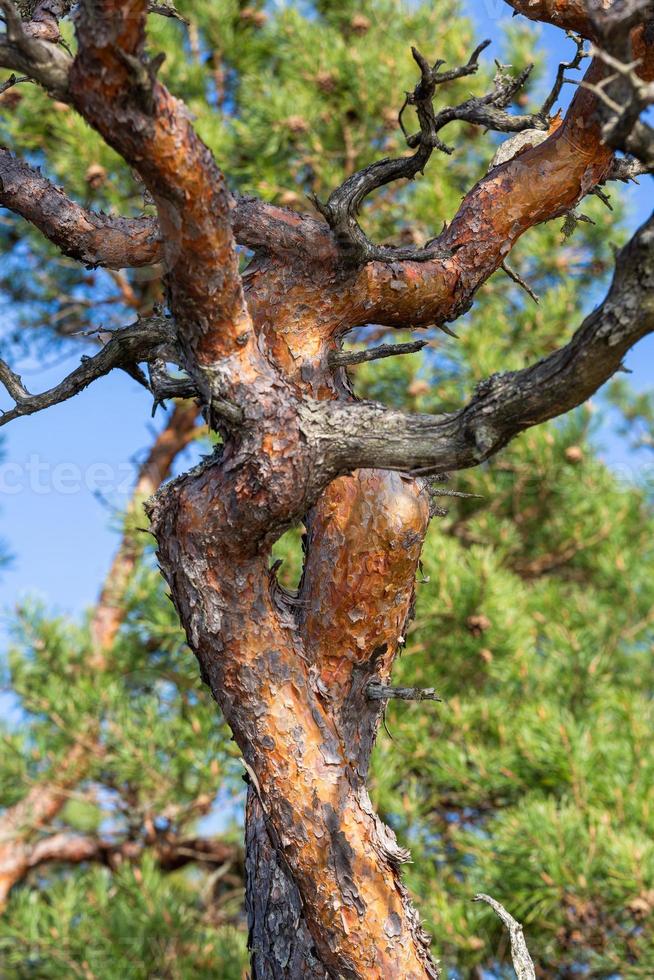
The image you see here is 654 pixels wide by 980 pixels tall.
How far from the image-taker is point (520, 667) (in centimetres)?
199

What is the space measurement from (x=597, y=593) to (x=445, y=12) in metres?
1.63

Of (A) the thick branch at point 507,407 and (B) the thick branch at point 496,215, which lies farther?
(B) the thick branch at point 496,215

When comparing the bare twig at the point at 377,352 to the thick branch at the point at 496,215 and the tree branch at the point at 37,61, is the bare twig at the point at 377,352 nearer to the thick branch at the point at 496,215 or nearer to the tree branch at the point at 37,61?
the thick branch at the point at 496,215

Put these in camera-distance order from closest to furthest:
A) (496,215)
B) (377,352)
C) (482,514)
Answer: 1. (377,352)
2. (496,215)
3. (482,514)

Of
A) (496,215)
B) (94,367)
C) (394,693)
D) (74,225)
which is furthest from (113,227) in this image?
(394,693)

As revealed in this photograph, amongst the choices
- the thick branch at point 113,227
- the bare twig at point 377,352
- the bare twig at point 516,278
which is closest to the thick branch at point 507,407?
the bare twig at point 377,352

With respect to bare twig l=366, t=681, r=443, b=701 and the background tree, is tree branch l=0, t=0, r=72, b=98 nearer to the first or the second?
bare twig l=366, t=681, r=443, b=701

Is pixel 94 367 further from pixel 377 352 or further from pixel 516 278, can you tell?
pixel 516 278

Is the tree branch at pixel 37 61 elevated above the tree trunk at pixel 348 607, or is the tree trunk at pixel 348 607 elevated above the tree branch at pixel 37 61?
the tree branch at pixel 37 61

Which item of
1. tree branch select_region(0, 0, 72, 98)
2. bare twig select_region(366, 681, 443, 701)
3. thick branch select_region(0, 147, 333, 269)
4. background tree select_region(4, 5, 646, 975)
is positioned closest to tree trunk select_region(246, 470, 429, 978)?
bare twig select_region(366, 681, 443, 701)

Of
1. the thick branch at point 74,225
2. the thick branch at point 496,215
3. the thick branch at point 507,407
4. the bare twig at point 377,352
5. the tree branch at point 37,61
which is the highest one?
the thick branch at point 74,225

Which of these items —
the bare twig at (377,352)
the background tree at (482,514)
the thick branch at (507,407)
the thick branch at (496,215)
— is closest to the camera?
the thick branch at (507,407)

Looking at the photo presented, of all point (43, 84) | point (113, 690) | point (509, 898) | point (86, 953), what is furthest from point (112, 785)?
point (43, 84)

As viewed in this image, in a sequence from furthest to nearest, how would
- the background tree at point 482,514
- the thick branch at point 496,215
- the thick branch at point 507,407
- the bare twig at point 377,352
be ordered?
the background tree at point 482,514
the thick branch at point 496,215
the bare twig at point 377,352
the thick branch at point 507,407
